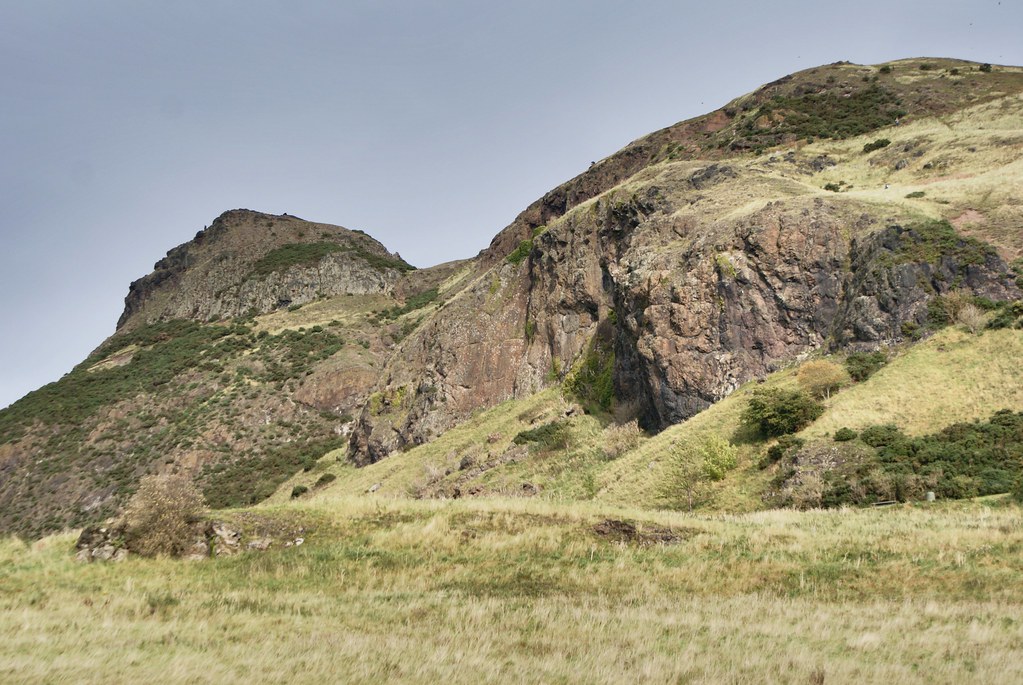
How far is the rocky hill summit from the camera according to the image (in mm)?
39406

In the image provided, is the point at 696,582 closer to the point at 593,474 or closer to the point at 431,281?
the point at 593,474

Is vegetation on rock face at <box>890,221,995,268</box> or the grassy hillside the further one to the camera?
vegetation on rock face at <box>890,221,995,268</box>

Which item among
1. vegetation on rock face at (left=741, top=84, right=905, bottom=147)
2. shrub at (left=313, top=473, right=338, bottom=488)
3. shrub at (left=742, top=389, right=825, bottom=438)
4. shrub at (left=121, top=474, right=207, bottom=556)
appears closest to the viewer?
shrub at (left=121, top=474, right=207, bottom=556)

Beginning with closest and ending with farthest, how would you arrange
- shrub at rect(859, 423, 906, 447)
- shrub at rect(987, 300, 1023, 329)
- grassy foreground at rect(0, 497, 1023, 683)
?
1. grassy foreground at rect(0, 497, 1023, 683)
2. shrub at rect(859, 423, 906, 447)
3. shrub at rect(987, 300, 1023, 329)

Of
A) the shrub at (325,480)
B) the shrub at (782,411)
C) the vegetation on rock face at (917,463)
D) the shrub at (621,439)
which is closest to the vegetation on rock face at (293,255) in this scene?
the shrub at (325,480)

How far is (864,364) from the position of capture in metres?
33.1

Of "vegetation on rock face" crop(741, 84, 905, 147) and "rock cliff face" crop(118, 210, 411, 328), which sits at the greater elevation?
"rock cliff face" crop(118, 210, 411, 328)

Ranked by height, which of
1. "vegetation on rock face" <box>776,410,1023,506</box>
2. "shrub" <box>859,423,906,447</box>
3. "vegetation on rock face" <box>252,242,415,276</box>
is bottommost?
"vegetation on rock face" <box>776,410,1023,506</box>

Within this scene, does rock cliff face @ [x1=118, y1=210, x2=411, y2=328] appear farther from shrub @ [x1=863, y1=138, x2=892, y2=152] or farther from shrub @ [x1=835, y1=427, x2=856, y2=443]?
shrub @ [x1=835, y1=427, x2=856, y2=443]

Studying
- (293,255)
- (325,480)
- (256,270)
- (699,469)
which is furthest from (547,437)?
(256,270)

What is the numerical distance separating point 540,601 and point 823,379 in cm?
2447

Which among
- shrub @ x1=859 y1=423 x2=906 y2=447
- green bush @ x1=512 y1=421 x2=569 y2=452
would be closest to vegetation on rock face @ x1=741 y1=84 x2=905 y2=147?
green bush @ x1=512 y1=421 x2=569 y2=452

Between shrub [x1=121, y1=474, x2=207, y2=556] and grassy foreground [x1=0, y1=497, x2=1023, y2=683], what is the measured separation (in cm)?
68

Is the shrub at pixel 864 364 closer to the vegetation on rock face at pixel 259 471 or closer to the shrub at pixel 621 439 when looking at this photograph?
the shrub at pixel 621 439
